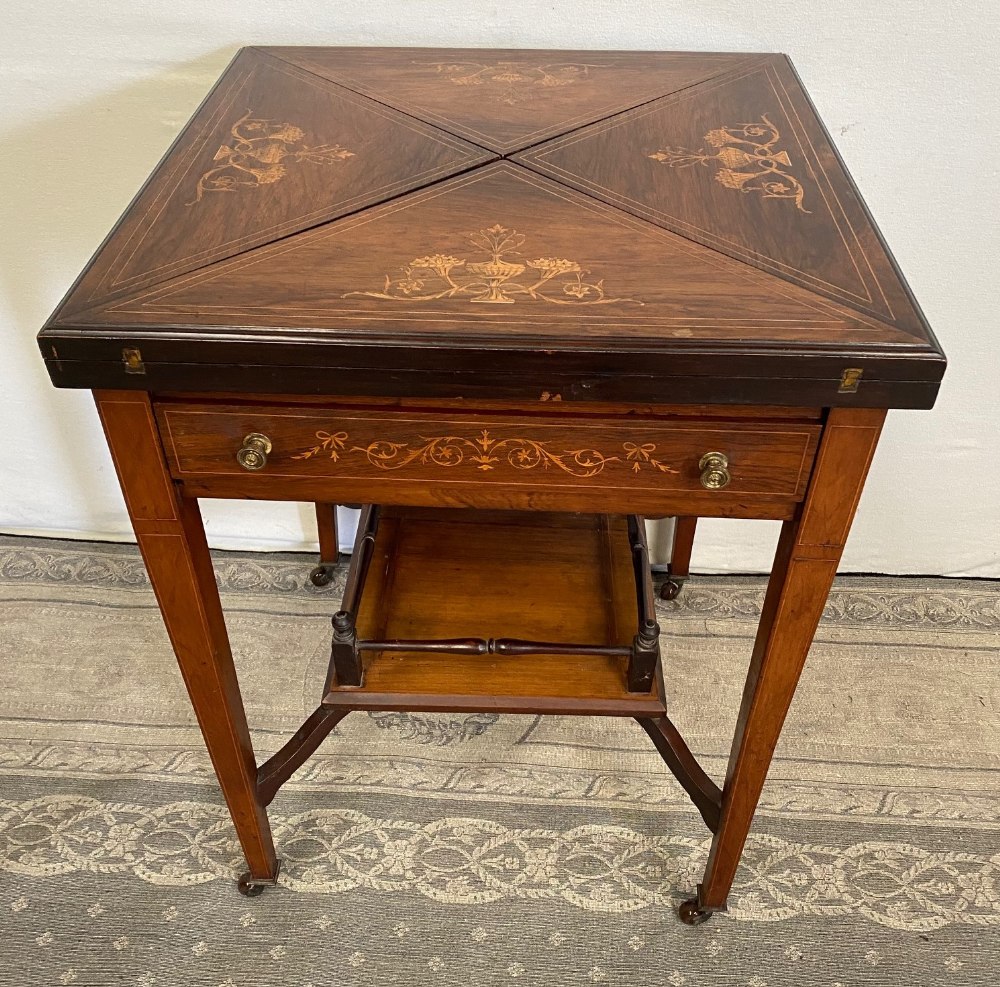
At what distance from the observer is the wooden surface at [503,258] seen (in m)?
0.73

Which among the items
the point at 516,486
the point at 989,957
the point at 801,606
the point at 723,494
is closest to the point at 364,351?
the point at 516,486

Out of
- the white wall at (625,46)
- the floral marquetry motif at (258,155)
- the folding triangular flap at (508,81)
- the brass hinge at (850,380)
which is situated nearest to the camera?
the brass hinge at (850,380)

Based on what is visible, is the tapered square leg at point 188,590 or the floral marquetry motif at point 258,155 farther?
the floral marquetry motif at point 258,155

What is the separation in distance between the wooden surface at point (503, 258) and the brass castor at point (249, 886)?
2.56 ft

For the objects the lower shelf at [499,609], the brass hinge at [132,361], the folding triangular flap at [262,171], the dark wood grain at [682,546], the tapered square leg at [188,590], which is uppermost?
the folding triangular flap at [262,171]

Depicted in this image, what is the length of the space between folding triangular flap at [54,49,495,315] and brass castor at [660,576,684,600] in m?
0.92

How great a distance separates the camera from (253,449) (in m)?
0.80

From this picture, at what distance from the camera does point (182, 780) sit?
139 cm

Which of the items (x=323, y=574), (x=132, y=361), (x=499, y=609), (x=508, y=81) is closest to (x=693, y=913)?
(x=499, y=609)

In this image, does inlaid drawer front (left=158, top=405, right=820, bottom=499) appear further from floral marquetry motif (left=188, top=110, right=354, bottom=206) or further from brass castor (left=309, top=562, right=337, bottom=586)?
brass castor (left=309, top=562, right=337, bottom=586)

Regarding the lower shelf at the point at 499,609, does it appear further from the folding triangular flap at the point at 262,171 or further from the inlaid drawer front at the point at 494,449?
the folding triangular flap at the point at 262,171

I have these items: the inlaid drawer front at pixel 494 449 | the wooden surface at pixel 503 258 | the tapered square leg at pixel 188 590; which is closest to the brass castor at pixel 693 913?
the tapered square leg at pixel 188 590

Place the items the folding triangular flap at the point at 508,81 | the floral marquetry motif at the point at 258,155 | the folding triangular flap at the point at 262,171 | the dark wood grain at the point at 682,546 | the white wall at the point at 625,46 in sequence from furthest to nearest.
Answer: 1. the dark wood grain at the point at 682,546
2. the white wall at the point at 625,46
3. the folding triangular flap at the point at 508,81
4. the floral marquetry motif at the point at 258,155
5. the folding triangular flap at the point at 262,171

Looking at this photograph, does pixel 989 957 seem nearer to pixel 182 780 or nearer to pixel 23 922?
pixel 182 780
